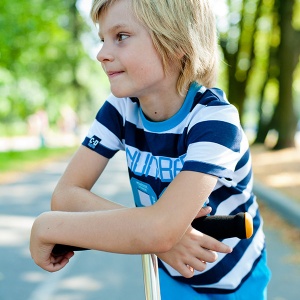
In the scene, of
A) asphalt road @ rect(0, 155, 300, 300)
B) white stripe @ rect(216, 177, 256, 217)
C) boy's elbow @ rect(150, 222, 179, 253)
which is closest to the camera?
boy's elbow @ rect(150, 222, 179, 253)

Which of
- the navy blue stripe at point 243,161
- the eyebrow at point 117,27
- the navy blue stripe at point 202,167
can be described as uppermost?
the eyebrow at point 117,27

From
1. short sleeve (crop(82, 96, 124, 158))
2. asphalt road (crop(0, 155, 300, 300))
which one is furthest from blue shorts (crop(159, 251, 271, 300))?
asphalt road (crop(0, 155, 300, 300))

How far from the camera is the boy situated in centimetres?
138

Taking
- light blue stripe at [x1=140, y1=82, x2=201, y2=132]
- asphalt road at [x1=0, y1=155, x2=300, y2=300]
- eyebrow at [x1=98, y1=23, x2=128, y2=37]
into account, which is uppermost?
eyebrow at [x1=98, y1=23, x2=128, y2=37]

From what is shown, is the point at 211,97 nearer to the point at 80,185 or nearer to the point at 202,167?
the point at 202,167

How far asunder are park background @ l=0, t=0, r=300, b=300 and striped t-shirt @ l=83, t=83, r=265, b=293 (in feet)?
7.00

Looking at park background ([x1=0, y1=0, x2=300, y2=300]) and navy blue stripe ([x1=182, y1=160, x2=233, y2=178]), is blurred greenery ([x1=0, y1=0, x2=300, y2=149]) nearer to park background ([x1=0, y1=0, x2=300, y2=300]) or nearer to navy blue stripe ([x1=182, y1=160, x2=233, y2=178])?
park background ([x1=0, y1=0, x2=300, y2=300])

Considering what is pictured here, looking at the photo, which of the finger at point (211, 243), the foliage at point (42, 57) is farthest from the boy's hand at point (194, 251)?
the foliage at point (42, 57)

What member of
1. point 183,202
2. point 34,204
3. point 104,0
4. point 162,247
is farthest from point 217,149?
point 34,204

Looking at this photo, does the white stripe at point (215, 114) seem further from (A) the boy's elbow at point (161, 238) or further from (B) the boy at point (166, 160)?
(A) the boy's elbow at point (161, 238)

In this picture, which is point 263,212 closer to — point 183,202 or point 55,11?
point 183,202

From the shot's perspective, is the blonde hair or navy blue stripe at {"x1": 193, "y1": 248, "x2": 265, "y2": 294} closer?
the blonde hair

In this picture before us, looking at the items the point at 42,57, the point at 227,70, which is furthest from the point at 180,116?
the point at 42,57

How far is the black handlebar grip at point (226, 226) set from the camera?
1.24 meters
